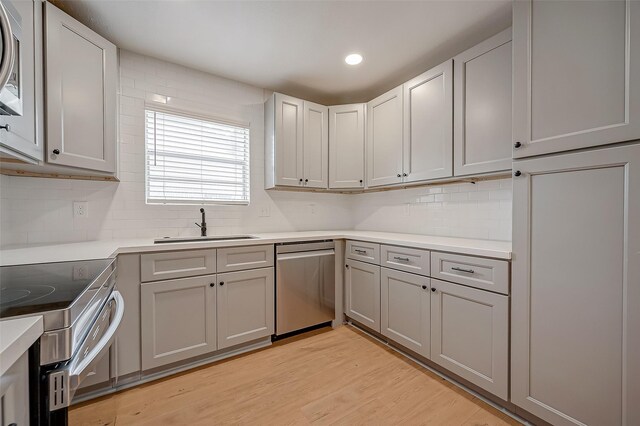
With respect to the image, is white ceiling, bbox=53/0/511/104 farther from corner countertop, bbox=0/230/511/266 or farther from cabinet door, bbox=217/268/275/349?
cabinet door, bbox=217/268/275/349

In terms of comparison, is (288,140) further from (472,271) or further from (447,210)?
(472,271)

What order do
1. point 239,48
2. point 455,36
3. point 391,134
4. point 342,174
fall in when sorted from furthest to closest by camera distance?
1. point 342,174
2. point 391,134
3. point 239,48
4. point 455,36

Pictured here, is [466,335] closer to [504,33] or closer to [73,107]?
Answer: [504,33]

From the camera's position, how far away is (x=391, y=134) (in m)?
2.63

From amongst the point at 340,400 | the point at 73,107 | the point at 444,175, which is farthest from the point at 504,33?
the point at 73,107

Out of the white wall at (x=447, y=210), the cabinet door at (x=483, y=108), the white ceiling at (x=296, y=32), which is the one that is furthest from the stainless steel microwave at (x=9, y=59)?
the white wall at (x=447, y=210)

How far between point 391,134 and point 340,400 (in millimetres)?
2212

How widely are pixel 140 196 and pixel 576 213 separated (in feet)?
9.65

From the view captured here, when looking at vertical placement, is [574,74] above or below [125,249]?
above

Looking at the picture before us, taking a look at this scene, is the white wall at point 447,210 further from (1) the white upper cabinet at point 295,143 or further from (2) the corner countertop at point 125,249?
(1) the white upper cabinet at point 295,143

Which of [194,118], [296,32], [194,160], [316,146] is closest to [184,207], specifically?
[194,160]

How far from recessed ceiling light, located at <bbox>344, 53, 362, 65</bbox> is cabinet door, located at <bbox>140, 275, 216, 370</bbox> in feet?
7.00

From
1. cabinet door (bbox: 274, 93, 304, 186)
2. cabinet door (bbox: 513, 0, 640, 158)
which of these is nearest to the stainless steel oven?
cabinet door (bbox: 274, 93, 304, 186)

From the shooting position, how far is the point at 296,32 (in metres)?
2.02
